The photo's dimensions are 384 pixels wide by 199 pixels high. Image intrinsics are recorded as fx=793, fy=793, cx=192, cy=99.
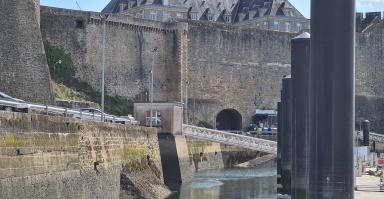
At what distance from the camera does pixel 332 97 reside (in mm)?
9789

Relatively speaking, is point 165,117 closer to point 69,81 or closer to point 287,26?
point 69,81

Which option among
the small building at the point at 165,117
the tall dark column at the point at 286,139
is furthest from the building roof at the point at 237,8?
the tall dark column at the point at 286,139

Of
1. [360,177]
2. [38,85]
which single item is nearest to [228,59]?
[38,85]

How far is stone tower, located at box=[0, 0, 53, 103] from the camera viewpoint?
33.8 meters

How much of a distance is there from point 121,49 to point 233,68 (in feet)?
40.1

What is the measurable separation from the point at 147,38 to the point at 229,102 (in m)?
10.5

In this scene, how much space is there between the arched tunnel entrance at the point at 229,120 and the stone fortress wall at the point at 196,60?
2.15 ft

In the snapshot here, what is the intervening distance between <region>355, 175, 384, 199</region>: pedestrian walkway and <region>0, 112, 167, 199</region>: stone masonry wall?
6.76m

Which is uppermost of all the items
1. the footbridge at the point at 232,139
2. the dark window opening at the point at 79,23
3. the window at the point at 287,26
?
the window at the point at 287,26

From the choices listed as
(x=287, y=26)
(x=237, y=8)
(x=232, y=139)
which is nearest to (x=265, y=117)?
(x=287, y=26)

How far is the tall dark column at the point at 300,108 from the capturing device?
18.2m

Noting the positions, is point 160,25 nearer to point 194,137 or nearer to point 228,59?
point 228,59

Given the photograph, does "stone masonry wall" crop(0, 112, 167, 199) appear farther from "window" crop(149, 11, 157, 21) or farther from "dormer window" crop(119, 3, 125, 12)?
"dormer window" crop(119, 3, 125, 12)

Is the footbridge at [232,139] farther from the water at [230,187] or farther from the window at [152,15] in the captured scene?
the window at [152,15]
